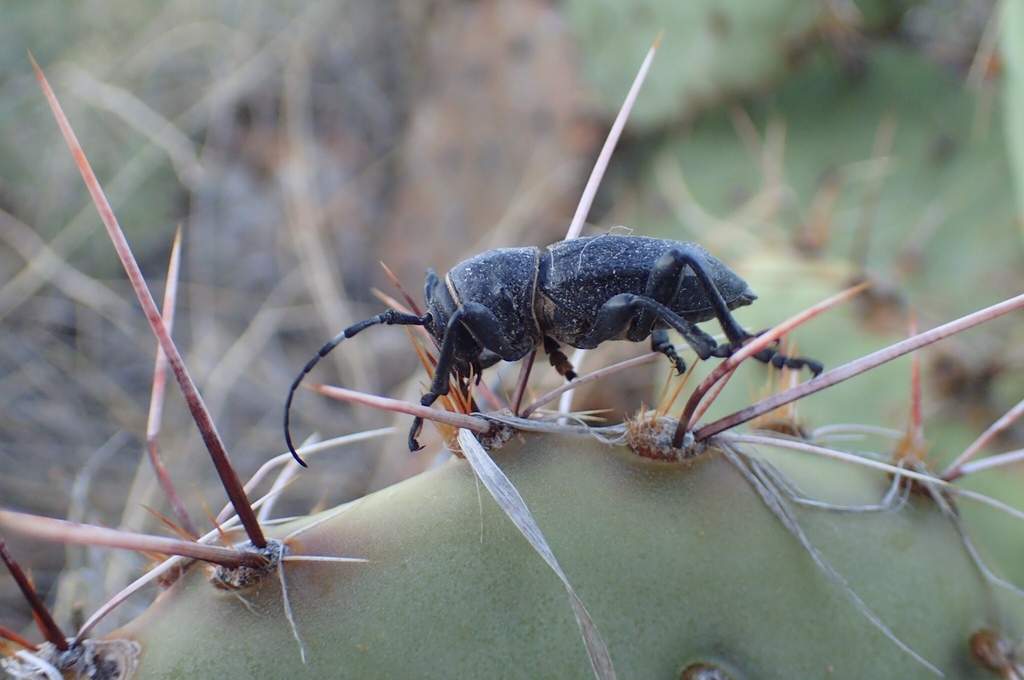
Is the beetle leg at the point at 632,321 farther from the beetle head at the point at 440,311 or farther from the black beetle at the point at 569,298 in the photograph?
the beetle head at the point at 440,311

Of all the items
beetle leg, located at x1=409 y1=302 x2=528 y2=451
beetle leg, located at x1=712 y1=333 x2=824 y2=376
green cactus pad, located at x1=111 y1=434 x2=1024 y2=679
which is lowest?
green cactus pad, located at x1=111 y1=434 x2=1024 y2=679

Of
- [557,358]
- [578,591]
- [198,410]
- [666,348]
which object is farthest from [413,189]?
[578,591]

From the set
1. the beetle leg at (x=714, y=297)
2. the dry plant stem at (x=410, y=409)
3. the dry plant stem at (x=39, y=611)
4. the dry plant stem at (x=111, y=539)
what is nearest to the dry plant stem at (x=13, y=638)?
the dry plant stem at (x=39, y=611)

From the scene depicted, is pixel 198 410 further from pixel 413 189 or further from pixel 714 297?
pixel 413 189

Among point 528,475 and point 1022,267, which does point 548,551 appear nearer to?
point 528,475

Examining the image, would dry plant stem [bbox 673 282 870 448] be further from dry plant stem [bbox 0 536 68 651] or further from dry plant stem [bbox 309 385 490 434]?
dry plant stem [bbox 0 536 68 651]

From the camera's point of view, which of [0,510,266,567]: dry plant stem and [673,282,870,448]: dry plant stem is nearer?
[0,510,266,567]: dry plant stem

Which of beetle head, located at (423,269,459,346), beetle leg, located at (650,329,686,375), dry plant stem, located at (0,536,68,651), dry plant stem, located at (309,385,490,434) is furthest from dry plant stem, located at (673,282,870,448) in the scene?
dry plant stem, located at (0,536,68,651)
